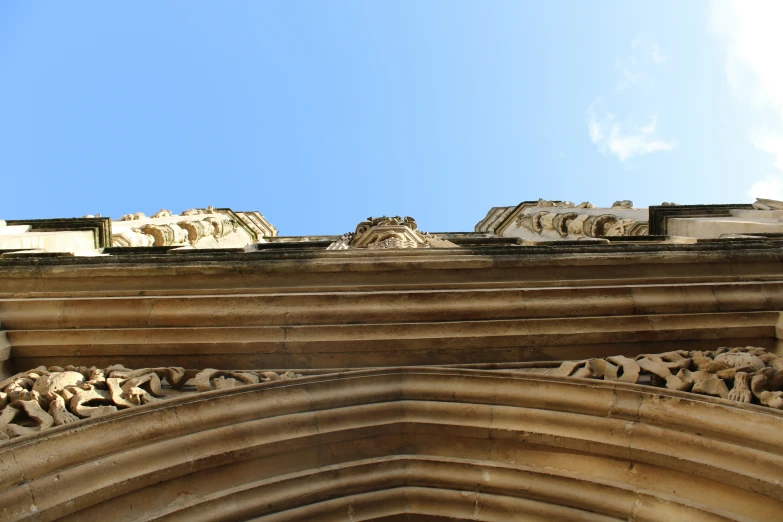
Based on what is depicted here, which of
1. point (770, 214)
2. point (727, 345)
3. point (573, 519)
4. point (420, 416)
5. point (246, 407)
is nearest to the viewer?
point (573, 519)

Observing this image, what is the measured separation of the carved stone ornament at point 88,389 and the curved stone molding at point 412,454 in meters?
0.29

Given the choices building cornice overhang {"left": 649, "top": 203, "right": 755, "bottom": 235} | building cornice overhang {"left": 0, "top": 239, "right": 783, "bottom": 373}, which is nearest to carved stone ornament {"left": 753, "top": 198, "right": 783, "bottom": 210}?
building cornice overhang {"left": 649, "top": 203, "right": 755, "bottom": 235}

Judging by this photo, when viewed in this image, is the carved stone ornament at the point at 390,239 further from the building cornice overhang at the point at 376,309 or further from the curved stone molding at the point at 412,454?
the curved stone molding at the point at 412,454

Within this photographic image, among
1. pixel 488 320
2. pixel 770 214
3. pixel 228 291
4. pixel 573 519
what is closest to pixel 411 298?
pixel 488 320

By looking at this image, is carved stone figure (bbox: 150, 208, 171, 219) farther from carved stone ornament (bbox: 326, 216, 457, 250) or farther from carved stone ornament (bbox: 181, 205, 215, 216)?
carved stone ornament (bbox: 326, 216, 457, 250)

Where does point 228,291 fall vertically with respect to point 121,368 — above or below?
above

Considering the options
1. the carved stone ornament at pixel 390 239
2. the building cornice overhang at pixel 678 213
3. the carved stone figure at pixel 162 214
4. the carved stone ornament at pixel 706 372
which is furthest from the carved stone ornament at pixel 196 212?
the carved stone ornament at pixel 706 372

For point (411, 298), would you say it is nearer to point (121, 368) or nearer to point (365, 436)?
point (365, 436)

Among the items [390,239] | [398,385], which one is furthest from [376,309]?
[390,239]

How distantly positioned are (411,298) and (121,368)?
309cm

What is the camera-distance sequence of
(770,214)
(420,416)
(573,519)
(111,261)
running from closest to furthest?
(573,519), (420,416), (111,261), (770,214)

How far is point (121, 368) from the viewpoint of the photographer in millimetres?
6523

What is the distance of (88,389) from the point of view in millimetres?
5863

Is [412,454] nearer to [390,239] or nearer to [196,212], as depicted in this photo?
[390,239]
